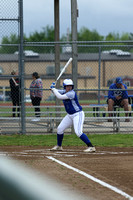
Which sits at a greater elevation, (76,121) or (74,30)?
(74,30)

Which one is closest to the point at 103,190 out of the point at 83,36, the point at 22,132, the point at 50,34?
the point at 22,132

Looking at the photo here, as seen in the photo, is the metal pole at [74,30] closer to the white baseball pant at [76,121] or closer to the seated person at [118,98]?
the seated person at [118,98]

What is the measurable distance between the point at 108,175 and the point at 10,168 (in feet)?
17.1

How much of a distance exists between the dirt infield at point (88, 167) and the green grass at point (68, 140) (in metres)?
0.62

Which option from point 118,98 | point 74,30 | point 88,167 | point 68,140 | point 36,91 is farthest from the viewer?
point 118,98

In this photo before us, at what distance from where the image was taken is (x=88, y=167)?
24.1 ft

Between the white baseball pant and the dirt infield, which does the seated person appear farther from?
the white baseball pant

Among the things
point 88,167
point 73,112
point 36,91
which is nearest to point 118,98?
point 36,91

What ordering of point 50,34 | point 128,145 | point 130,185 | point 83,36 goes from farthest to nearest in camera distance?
point 83,36, point 50,34, point 128,145, point 130,185

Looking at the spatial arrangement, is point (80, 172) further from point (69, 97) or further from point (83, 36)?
point (83, 36)

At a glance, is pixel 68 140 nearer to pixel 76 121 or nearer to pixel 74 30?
pixel 76 121

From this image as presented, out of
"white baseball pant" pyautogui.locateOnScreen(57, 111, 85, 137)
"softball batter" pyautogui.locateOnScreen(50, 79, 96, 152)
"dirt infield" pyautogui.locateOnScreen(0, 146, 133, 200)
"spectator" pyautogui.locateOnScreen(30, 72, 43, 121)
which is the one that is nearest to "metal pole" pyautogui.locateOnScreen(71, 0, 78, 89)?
"spectator" pyautogui.locateOnScreen(30, 72, 43, 121)

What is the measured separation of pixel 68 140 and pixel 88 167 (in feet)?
13.9

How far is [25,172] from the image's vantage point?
1.43 metres
